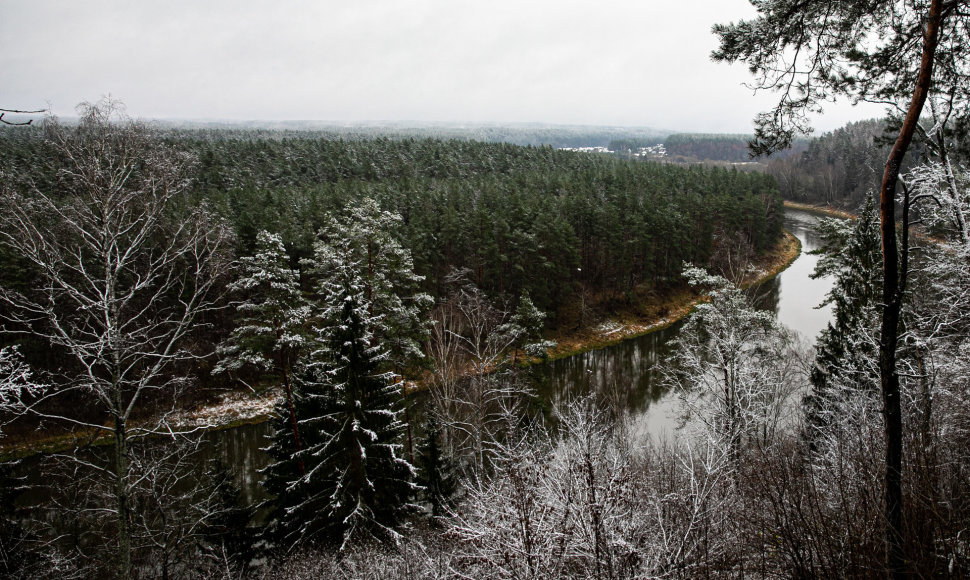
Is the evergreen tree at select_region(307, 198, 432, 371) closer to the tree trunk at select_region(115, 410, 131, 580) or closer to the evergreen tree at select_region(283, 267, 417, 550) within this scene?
the evergreen tree at select_region(283, 267, 417, 550)

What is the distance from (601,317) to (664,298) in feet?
23.4

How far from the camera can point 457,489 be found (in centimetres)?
1644

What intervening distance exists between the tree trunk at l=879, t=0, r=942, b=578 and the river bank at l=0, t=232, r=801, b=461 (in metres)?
16.0

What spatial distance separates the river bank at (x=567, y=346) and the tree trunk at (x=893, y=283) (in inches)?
631

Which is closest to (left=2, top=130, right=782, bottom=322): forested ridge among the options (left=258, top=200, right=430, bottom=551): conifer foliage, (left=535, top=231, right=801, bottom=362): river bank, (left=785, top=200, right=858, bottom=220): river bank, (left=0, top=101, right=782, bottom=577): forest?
(left=0, top=101, right=782, bottom=577): forest

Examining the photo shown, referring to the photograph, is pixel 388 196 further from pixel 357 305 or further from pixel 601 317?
pixel 357 305

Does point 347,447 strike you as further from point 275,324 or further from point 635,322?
point 635,322

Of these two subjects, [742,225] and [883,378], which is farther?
[742,225]

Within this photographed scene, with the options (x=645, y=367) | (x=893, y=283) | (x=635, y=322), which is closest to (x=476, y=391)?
(x=893, y=283)

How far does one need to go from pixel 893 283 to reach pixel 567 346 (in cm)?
2943

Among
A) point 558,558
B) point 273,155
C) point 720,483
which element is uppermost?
point 273,155

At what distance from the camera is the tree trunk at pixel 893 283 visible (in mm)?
4820

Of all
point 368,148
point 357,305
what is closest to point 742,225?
point 357,305

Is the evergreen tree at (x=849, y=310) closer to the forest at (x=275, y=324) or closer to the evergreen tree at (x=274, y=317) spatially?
the forest at (x=275, y=324)
